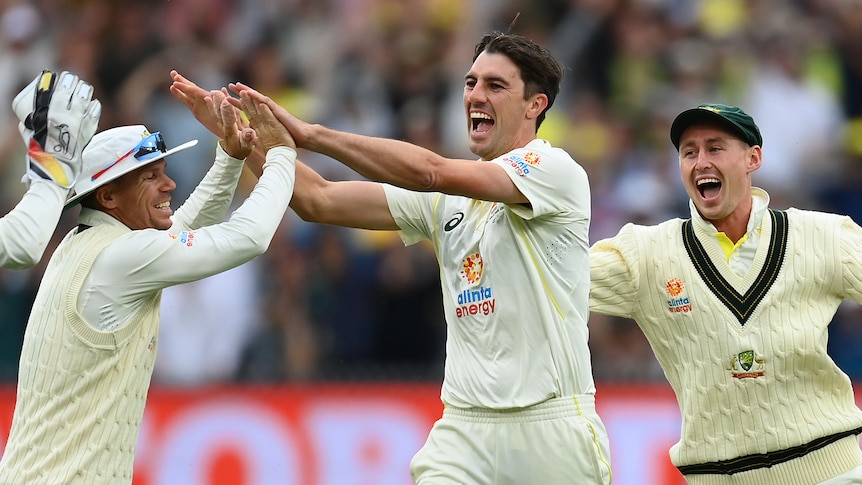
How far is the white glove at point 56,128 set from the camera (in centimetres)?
523

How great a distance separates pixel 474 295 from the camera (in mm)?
5809

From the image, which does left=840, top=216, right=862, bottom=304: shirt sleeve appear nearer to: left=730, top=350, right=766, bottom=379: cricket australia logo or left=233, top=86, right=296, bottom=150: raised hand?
left=730, top=350, right=766, bottom=379: cricket australia logo

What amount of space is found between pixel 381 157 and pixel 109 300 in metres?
1.20

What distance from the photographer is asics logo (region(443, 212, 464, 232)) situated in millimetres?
6035

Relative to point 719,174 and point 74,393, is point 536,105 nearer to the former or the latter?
point 719,174

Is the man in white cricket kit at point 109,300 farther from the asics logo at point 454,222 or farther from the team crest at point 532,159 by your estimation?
the team crest at point 532,159

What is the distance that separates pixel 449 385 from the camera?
19.2ft

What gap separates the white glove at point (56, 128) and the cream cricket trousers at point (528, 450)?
191 centimetres

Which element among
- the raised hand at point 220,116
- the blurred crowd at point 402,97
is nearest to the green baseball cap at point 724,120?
the raised hand at point 220,116

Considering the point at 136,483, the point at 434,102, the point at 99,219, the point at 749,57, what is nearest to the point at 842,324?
the point at 749,57

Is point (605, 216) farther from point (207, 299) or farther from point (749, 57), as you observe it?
point (207, 299)

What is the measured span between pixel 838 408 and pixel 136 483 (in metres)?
5.25

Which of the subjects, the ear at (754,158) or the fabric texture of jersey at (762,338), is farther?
the ear at (754,158)

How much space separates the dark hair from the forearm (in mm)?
808
